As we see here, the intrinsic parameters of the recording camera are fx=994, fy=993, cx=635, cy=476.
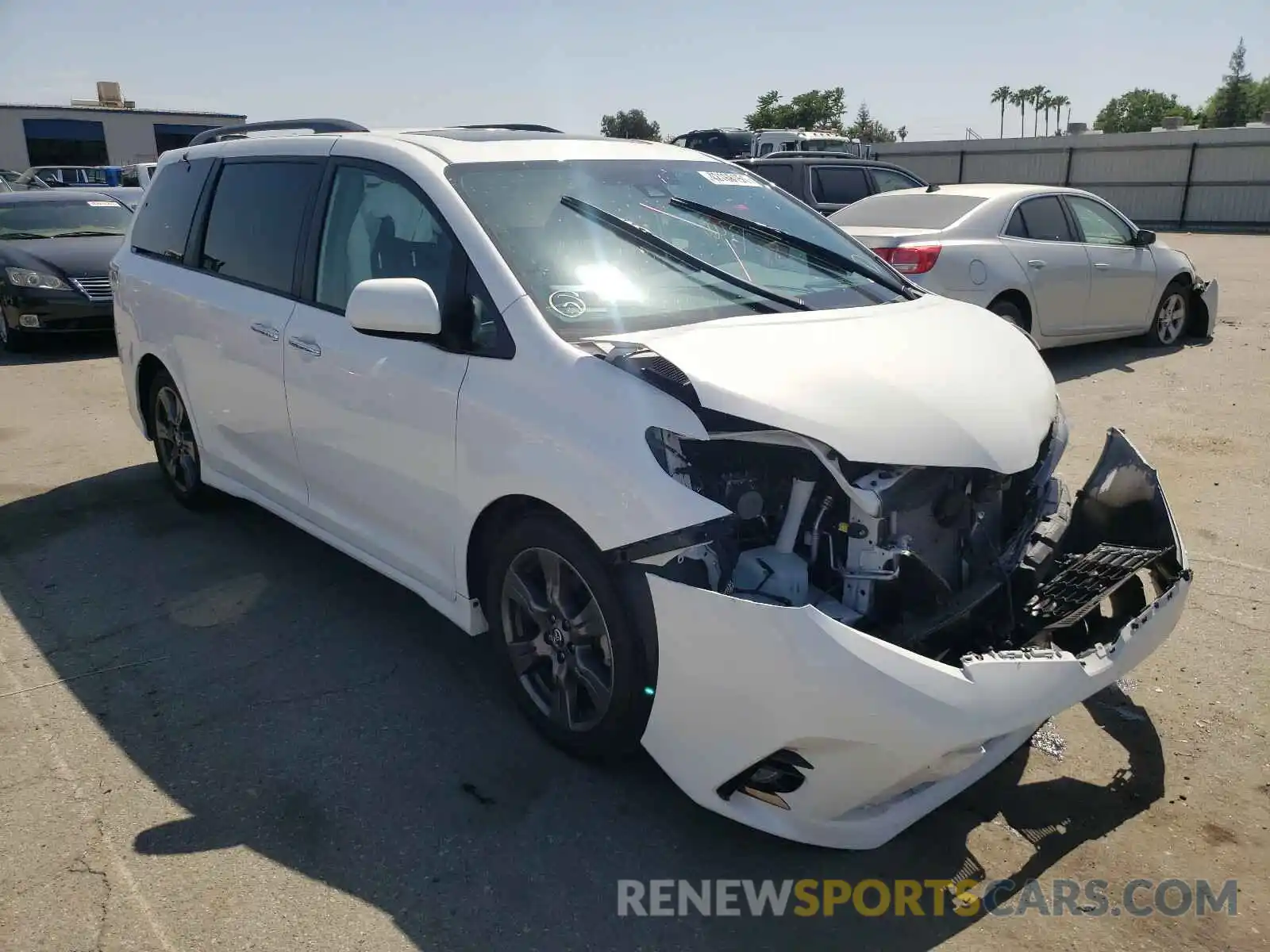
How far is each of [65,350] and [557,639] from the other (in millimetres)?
10563

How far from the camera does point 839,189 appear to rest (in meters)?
12.5

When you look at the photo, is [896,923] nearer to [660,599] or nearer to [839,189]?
[660,599]

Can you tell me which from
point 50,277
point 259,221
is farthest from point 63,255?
point 259,221

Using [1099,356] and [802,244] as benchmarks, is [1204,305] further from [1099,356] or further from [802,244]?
[802,244]

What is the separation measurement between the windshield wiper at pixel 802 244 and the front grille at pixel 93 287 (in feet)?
29.7

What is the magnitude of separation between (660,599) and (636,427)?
1.56 ft

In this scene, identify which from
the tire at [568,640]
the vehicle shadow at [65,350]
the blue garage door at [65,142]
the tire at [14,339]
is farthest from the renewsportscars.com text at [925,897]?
the blue garage door at [65,142]

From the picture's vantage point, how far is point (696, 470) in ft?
9.16

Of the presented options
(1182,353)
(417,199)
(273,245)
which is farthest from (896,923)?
(1182,353)

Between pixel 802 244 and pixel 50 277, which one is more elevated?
pixel 802 244

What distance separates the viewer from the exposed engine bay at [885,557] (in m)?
2.73

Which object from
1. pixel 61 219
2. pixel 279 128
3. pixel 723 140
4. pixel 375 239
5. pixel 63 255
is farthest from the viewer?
pixel 723 140

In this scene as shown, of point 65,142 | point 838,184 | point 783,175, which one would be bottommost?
point 838,184

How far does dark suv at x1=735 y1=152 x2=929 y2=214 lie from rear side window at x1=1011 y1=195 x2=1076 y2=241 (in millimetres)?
3242
